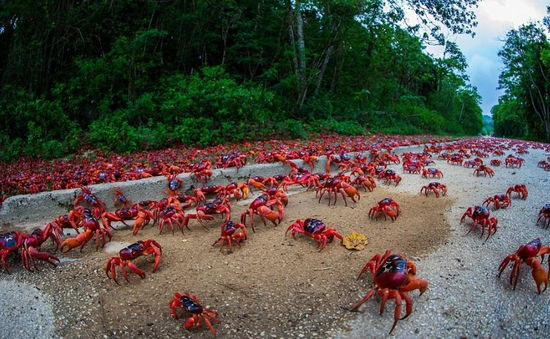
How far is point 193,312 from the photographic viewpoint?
2.52m

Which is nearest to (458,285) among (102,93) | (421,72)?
(102,93)

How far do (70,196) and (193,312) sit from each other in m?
3.74

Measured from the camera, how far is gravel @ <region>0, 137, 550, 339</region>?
2.47m

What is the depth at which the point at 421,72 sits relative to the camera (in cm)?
3067

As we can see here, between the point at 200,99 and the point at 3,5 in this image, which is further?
the point at 3,5

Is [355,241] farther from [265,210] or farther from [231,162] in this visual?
[231,162]

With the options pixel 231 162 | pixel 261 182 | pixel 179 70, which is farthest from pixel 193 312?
pixel 179 70

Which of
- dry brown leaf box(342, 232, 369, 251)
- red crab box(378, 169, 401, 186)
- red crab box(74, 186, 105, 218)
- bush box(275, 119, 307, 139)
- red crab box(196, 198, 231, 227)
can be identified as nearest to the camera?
dry brown leaf box(342, 232, 369, 251)

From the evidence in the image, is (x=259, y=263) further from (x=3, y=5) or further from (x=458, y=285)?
(x=3, y=5)

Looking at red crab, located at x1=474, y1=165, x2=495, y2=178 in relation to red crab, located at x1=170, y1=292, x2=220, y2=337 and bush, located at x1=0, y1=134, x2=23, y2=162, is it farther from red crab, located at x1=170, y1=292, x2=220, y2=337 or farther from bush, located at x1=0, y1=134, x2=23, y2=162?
bush, located at x1=0, y1=134, x2=23, y2=162

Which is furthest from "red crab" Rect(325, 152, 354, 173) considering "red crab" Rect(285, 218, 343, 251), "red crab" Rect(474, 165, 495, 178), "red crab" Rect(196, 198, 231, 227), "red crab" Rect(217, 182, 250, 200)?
"red crab" Rect(285, 218, 343, 251)

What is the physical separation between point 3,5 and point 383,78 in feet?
69.4

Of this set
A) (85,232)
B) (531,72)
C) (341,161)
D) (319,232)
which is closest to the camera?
(319,232)

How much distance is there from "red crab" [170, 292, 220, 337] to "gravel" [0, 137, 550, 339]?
0.75ft
